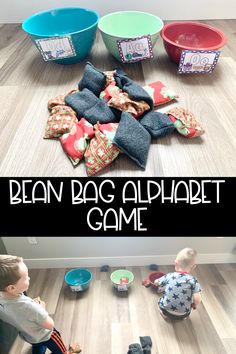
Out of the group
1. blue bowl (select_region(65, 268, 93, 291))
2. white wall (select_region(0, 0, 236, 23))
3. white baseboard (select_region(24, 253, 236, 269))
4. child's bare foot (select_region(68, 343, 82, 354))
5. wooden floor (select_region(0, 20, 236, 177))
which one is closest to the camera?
wooden floor (select_region(0, 20, 236, 177))

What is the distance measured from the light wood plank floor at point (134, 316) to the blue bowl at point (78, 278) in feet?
0.15

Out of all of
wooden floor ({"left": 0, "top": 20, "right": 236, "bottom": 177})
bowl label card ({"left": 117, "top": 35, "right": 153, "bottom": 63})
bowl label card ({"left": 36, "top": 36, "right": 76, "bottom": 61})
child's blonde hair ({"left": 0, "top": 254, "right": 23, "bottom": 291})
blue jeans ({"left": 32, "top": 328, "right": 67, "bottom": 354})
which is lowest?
blue jeans ({"left": 32, "top": 328, "right": 67, "bottom": 354})

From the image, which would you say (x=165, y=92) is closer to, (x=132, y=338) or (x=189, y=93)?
(x=189, y=93)

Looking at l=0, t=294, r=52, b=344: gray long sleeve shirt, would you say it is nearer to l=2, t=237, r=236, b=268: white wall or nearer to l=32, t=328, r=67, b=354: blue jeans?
l=32, t=328, r=67, b=354: blue jeans

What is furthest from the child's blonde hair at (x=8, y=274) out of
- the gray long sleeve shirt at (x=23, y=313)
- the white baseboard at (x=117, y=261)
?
the white baseboard at (x=117, y=261)

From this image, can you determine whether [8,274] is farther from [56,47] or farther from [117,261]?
[117,261]

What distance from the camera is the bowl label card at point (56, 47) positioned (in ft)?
2.31

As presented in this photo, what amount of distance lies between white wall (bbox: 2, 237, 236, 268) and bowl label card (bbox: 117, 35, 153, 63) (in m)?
1.13

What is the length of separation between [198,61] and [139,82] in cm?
15

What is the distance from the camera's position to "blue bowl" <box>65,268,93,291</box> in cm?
163

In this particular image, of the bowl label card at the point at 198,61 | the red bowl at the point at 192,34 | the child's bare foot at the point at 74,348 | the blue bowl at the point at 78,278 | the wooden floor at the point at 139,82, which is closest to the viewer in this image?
the wooden floor at the point at 139,82

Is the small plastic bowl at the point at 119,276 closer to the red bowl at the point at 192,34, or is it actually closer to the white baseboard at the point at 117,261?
the white baseboard at the point at 117,261

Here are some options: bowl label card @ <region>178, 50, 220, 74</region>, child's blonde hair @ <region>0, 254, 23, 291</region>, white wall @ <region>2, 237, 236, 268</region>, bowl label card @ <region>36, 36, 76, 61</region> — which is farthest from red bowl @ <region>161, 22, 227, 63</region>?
white wall @ <region>2, 237, 236, 268</region>

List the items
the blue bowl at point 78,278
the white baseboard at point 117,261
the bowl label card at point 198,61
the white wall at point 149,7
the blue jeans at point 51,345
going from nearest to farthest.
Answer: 1. the bowl label card at point 198,61
2. the white wall at point 149,7
3. the blue jeans at point 51,345
4. the blue bowl at point 78,278
5. the white baseboard at point 117,261
